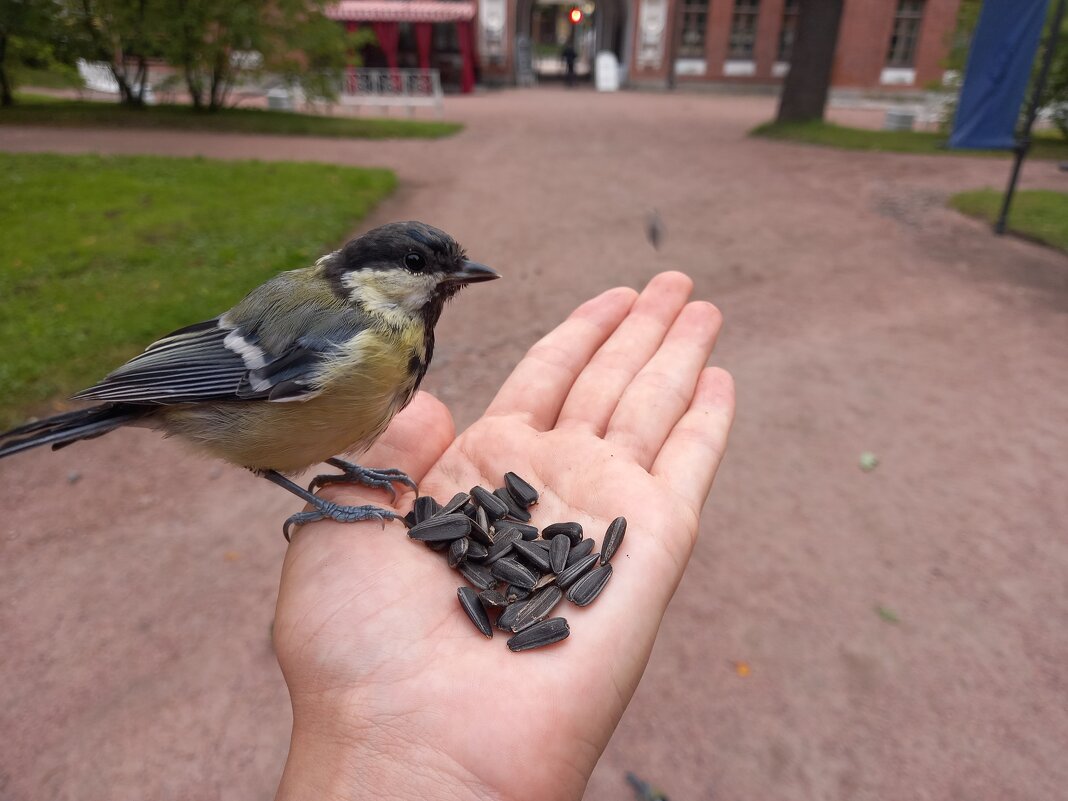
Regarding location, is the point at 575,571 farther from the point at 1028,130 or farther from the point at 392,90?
the point at 392,90

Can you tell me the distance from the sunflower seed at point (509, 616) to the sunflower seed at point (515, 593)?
0.04 meters

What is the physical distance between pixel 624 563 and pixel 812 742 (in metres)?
1.46

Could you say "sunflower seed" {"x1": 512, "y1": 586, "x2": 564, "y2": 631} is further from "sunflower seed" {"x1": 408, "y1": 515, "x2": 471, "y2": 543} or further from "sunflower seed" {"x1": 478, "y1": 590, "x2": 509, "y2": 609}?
"sunflower seed" {"x1": 408, "y1": 515, "x2": 471, "y2": 543}

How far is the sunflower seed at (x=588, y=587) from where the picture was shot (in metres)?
2.16

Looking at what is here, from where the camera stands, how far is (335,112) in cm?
2312

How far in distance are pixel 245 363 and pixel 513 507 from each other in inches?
44.0

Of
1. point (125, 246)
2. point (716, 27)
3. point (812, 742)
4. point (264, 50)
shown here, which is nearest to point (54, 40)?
point (264, 50)

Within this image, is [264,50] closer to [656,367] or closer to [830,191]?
[830,191]

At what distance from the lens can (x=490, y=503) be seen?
8.64 ft

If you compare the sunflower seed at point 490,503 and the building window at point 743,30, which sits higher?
the building window at point 743,30

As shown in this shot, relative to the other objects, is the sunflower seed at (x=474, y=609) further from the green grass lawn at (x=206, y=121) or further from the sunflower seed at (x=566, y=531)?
the green grass lawn at (x=206, y=121)

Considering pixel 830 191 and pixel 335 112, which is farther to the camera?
pixel 335 112

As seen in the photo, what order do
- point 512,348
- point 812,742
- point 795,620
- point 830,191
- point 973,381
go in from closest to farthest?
point 812,742
point 795,620
point 973,381
point 512,348
point 830,191

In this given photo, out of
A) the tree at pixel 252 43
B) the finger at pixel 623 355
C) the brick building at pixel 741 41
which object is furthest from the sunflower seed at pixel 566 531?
the brick building at pixel 741 41
